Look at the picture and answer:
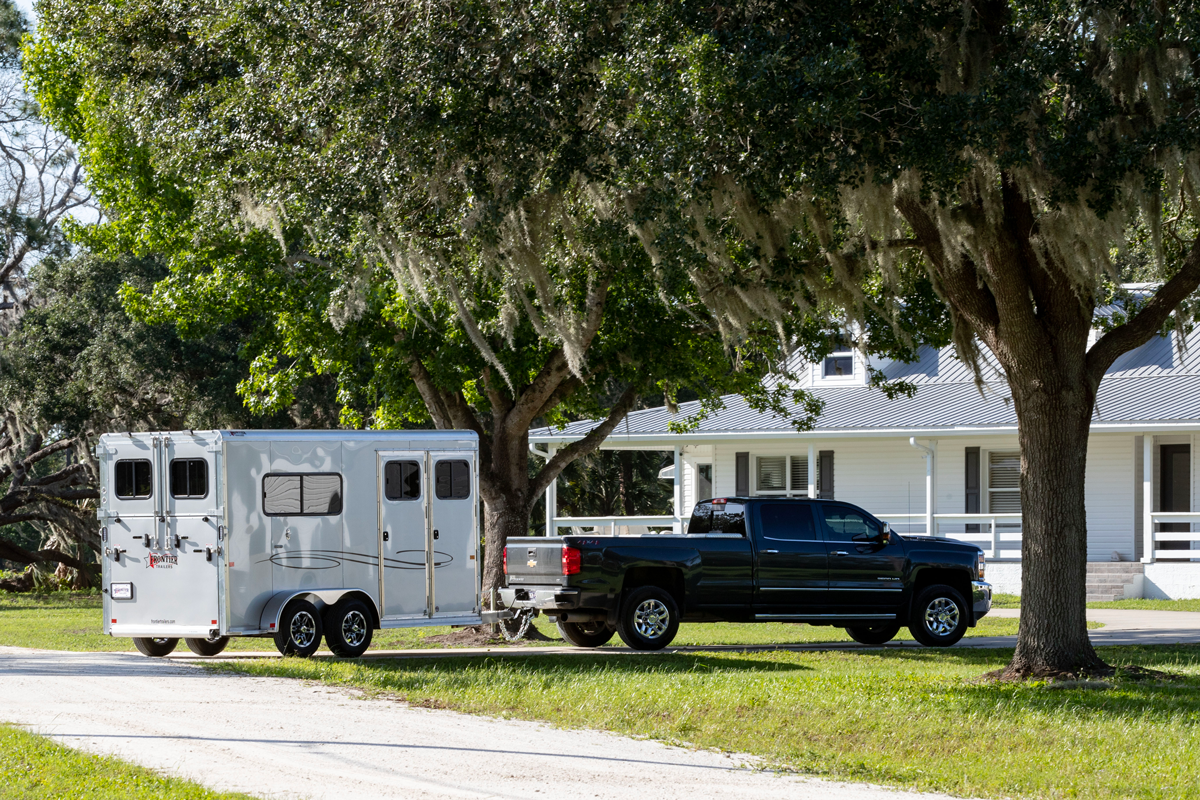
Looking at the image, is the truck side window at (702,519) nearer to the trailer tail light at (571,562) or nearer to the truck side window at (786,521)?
the truck side window at (786,521)

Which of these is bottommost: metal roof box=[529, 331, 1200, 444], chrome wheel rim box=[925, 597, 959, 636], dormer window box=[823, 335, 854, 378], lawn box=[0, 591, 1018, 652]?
lawn box=[0, 591, 1018, 652]

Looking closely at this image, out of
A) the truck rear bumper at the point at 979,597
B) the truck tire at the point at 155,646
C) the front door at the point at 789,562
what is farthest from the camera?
the truck rear bumper at the point at 979,597

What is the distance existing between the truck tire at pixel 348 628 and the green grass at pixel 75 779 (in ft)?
18.6

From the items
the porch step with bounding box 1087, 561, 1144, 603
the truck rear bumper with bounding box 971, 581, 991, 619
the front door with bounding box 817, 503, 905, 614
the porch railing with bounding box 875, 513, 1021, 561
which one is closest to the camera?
the front door with bounding box 817, 503, 905, 614

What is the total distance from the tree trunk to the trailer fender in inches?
262

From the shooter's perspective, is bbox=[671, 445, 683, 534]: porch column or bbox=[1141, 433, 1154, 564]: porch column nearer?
bbox=[1141, 433, 1154, 564]: porch column

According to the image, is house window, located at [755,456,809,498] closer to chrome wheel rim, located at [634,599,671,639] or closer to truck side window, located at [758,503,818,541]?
truck side window, located at [758,503,818,541]

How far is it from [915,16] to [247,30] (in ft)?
19.1

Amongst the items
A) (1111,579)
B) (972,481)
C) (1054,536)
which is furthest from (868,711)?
(972,481)

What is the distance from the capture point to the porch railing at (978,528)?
26328 millimetres

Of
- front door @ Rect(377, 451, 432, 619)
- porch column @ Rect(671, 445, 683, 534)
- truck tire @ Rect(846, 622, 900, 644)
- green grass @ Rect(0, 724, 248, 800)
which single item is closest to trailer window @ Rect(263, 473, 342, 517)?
front door @ Rect(377, 451, 432, 619)

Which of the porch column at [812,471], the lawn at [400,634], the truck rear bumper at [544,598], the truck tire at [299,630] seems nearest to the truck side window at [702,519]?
the lawn at [400,634]

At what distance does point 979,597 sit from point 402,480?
23.9ft

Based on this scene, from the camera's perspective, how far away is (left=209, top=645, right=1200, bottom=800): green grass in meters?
8.19
